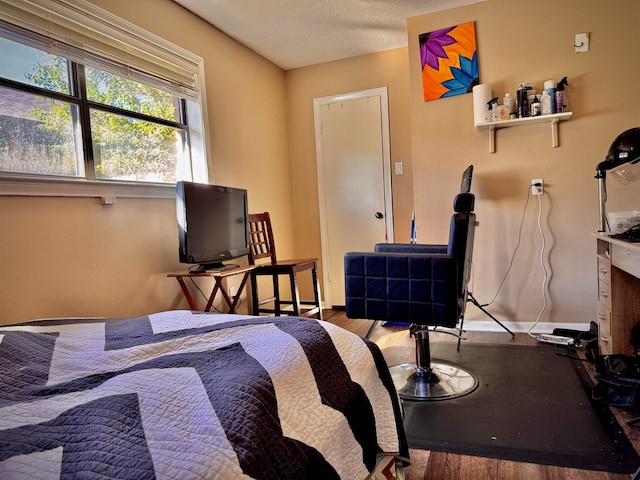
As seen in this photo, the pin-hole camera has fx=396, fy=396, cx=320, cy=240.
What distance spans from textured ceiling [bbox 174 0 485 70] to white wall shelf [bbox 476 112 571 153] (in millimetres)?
951

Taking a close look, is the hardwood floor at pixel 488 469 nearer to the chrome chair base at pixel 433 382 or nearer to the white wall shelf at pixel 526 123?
the chrome chair base at pixel 433 382

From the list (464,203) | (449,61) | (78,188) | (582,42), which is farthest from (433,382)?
(582,42)

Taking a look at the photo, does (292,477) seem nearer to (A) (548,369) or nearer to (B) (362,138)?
(A) (548,369)

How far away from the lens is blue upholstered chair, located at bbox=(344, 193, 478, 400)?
6.10ft

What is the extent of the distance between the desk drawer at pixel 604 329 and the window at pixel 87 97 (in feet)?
9.10

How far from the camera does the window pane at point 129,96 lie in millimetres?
2248

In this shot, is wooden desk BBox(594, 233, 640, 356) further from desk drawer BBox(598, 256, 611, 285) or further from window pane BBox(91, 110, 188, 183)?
window pane BBox(91, 110, 188, 183)

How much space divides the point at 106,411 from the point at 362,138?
3560 millimetres

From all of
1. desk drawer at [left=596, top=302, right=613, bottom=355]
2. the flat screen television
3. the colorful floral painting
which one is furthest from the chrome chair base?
the colorful floral painting

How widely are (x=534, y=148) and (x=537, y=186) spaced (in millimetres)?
285

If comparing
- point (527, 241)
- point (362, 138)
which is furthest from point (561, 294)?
point (362, 138)

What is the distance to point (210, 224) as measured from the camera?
2582 millimetres

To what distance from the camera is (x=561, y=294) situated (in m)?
2.98

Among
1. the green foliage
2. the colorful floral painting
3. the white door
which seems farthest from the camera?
the white door
